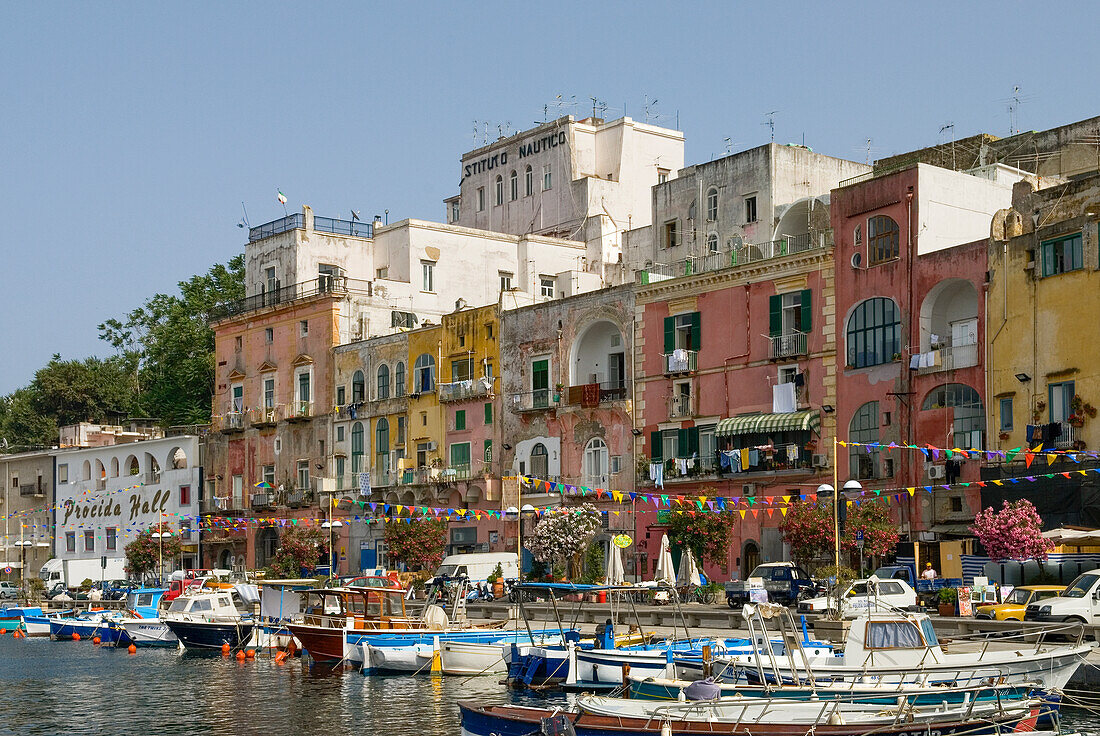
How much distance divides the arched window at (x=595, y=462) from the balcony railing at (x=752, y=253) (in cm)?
739

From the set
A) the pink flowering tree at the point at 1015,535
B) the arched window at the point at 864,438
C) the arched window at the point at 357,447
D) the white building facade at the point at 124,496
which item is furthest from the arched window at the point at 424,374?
the pink flowering tree at the point at 1015,535

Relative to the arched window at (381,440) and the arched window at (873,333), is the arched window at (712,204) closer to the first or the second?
the arched window at (873,333)

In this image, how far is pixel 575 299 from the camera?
67875 millimetres

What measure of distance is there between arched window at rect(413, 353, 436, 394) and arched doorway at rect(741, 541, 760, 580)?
21.0 metres

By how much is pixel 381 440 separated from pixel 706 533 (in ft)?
83.4

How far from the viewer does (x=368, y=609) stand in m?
46.0

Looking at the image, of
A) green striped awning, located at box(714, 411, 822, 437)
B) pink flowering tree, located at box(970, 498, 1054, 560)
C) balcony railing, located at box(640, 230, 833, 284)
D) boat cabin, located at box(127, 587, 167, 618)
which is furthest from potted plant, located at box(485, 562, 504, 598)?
pink flowering tree, located at box(970, 498, 1054, 560)

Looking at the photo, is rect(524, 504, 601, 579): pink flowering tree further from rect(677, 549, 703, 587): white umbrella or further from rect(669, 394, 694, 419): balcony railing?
rect(677, 549, 703, 587): white umbrella

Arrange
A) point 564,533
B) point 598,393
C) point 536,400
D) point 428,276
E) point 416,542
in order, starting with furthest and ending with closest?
point 428,276
point 536,400
point 416,542
point 598,393
point 564,533

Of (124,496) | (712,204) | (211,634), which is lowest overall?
(211,634)

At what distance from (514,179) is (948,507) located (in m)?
42.2

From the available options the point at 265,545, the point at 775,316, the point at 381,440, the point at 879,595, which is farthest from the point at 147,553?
the point at 879,595

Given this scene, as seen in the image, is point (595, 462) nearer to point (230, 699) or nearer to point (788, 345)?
point (788, 345)

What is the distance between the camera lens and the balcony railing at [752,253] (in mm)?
59812
